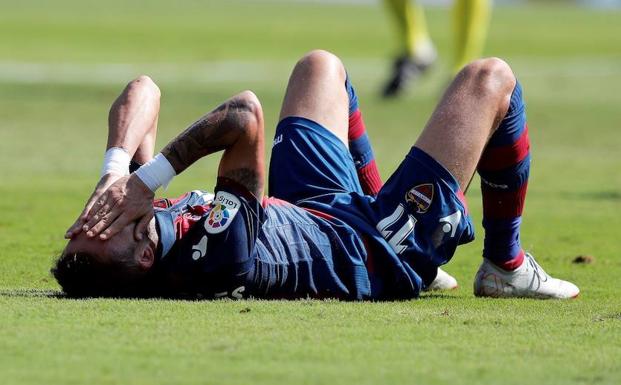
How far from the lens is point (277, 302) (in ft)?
16.3

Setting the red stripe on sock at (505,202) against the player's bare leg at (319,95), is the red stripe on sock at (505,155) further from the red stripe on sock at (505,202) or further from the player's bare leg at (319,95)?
the player's bare leg at (319,95)

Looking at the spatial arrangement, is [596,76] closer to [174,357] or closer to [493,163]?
[493,163]

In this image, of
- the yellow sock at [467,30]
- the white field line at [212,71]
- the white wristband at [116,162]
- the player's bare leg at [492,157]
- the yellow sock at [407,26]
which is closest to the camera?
the white wristband at [116,162]

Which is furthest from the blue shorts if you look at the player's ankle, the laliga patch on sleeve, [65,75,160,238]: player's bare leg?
[65,75,160,238]: player's bare leg

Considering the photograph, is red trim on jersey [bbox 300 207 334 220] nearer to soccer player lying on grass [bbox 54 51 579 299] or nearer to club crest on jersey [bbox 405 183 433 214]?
soccer player lying on grass [bbox 54 51 579 299]

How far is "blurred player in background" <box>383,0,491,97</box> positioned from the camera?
43.8ft

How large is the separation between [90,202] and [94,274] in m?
0.24

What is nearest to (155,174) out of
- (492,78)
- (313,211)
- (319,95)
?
(313,211)

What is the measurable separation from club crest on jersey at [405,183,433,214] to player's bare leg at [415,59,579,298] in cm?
11

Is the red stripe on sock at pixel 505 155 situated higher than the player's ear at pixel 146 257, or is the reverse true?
the red stripe on sock at pixel 505 155

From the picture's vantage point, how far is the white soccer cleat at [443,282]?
18.5 ft

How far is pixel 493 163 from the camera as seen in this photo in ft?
17.9

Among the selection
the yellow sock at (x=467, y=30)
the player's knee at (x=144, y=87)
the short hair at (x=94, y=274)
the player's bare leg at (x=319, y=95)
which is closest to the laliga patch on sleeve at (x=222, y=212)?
the short hair at (x=94, y=274)

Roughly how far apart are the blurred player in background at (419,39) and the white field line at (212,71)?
182 cm
